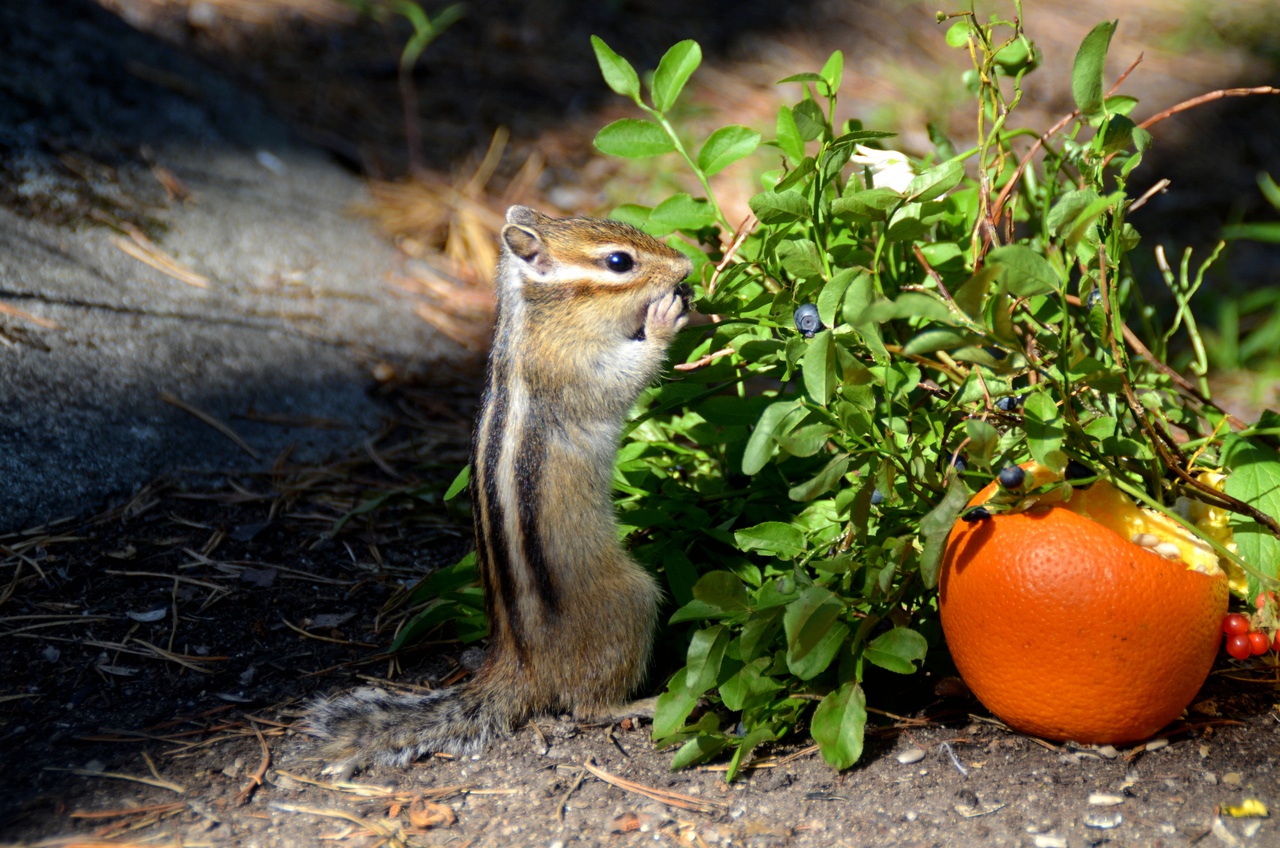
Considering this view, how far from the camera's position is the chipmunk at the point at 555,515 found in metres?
2.21

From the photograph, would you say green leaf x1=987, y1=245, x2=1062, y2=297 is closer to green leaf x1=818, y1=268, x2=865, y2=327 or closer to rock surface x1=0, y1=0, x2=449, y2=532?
green leaf x1=818, y1=268, x2=865, y2=327

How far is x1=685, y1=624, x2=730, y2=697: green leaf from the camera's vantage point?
6.66 ft

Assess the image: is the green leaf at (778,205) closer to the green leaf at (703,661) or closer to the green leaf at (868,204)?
the green leaf at (868,204)

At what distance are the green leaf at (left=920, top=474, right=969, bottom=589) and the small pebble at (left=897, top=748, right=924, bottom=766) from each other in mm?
488

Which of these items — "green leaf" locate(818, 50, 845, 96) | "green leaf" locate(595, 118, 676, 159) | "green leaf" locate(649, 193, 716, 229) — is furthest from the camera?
"green leaf" locate(649, 193, 716, 229)

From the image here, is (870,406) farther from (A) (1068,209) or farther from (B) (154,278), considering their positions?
(B) (154,278)

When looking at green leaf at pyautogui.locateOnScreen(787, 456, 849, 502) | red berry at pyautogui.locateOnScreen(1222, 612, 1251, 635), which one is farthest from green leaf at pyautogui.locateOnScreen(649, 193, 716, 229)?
red berry at pyautogui.locateOnScreen(1222, 612, 1251, 635)

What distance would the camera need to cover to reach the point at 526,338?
2.53 m

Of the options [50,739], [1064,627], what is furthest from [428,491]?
[1064,627]

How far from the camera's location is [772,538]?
2.17 m

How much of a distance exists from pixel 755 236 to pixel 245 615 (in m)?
1.67

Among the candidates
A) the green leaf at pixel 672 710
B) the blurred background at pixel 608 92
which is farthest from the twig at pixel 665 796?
the blurred background at pixel 608 92

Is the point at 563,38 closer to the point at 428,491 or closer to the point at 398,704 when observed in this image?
the point at 428,491

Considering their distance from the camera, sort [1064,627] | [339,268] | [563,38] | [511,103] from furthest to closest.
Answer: [563,38] < [511,103] < [339,268] < [1064,627]
